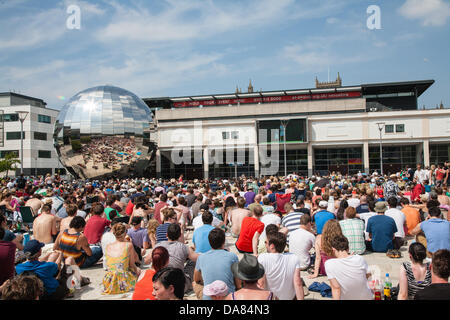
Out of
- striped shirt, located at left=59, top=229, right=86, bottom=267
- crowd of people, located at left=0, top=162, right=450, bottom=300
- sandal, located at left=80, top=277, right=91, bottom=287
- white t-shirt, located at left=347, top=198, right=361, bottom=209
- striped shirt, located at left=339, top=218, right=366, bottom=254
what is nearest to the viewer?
crowd of people, located at left=0, top=162, right=450, bottom=300

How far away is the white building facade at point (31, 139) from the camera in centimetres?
5697

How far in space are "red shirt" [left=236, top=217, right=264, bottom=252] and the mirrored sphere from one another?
1813cm

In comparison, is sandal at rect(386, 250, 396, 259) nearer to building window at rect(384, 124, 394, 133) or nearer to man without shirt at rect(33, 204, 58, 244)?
man without shirt at rect(33, 204, 58, 244)

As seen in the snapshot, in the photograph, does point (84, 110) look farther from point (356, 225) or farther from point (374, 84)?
point (374, 84)

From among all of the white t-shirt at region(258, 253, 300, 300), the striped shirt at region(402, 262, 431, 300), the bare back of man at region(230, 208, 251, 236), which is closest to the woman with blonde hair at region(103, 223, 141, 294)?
the white t-shirt at region(258, 253, 300, 300)

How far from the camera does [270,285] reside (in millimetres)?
4562

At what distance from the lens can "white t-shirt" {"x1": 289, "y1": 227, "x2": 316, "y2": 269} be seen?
698 centimetres

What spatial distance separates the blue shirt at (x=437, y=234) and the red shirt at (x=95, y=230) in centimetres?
714

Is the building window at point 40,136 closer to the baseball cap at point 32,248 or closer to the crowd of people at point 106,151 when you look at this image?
the crowd of people at point 106,151

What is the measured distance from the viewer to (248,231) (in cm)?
755

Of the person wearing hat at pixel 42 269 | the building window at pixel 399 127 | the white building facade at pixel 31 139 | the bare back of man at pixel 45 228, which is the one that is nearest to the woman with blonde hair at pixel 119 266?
the person wearing hat at pixel 42 269

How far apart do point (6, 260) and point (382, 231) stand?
310 inches

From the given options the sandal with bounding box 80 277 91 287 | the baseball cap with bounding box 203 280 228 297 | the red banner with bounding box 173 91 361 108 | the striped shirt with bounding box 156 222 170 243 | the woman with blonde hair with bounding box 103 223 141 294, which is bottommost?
the sandal with bounding box 80 277 91 287
